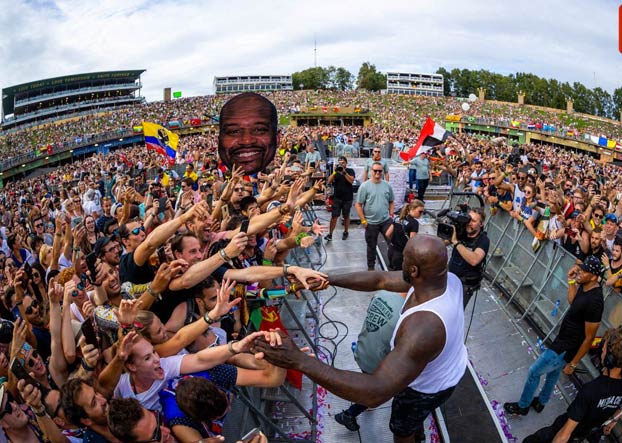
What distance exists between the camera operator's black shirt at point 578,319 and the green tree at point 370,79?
391ft

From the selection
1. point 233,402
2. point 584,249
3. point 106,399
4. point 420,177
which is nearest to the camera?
point 106,399

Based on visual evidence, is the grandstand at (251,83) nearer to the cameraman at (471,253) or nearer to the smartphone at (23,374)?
the cameraman at (471,253)

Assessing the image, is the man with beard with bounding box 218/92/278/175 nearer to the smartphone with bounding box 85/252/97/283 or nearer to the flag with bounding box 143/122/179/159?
the flag with bounding box 143/122/179/159

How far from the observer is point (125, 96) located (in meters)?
89.4

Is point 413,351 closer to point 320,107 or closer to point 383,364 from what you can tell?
point 383,364

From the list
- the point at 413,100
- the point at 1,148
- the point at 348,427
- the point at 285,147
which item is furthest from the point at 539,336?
the point at 413,100

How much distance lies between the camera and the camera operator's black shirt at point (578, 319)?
4141mm

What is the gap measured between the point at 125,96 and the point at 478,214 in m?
95.5

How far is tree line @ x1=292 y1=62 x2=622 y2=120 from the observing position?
97.5 meters

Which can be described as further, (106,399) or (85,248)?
(85,248)

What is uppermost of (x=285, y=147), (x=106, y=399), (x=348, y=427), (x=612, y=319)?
(x=285, y=147)

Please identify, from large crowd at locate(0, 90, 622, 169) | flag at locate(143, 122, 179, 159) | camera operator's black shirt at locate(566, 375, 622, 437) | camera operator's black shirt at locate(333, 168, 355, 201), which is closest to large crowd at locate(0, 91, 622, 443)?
camera operator's black shirt at locate(566, 375, 622, 437)

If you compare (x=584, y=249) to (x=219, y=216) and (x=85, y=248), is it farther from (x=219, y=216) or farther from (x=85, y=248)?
(x=85, y=248)

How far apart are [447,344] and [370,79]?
12170cm
